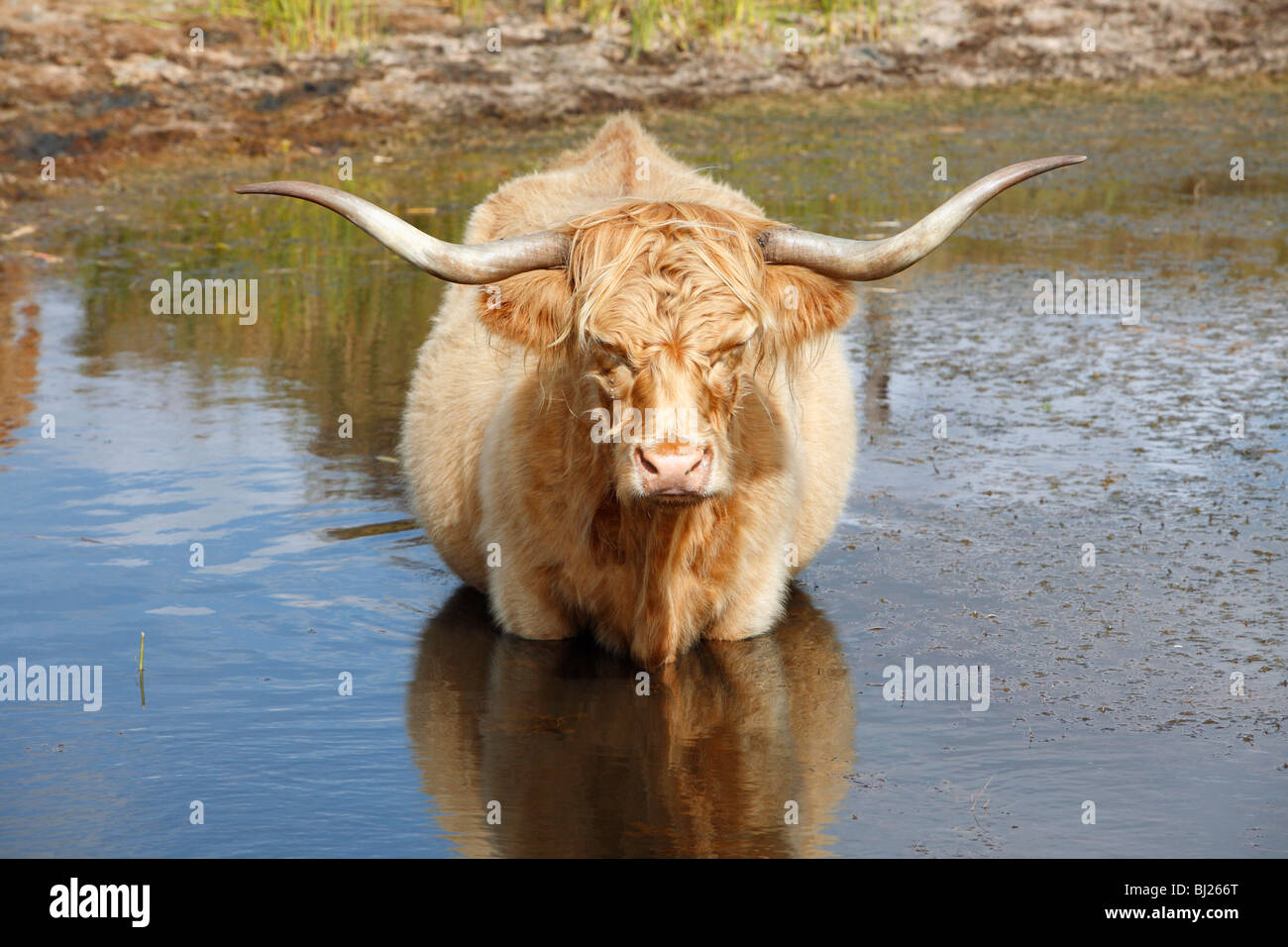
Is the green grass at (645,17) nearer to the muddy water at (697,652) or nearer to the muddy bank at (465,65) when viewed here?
the muddy bank at (465,65)

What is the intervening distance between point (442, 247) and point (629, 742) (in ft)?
4.92

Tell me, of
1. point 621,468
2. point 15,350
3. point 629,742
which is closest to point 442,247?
point 621,468

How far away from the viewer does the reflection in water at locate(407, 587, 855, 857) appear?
4.16 metres

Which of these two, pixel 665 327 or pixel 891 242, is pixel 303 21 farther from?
pixel 665 327

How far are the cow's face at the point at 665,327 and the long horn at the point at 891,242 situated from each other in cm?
7

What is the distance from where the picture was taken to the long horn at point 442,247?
15.1ft

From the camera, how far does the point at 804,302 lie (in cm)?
515

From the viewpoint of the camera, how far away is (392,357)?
9.17 metres

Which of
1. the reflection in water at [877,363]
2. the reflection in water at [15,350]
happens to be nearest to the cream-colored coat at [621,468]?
the reflection in water at [877,363]

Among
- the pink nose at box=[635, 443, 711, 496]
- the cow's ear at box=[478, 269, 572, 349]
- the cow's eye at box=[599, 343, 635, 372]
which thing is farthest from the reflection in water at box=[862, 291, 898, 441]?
the pink nose at box=[635, 443, 711, 496]
